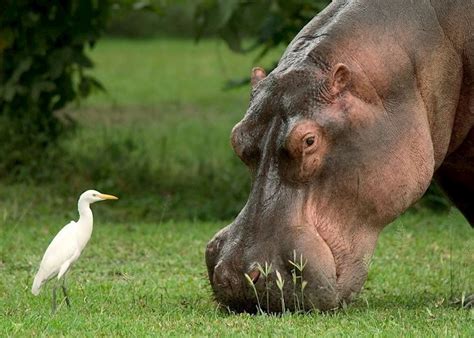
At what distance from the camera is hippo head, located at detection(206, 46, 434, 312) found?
4.96m

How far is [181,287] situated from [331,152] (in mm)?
1566

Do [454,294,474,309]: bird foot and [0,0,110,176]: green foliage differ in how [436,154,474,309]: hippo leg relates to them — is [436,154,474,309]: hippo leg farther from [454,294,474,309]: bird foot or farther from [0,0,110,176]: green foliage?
[0,0,110,176]: green foliage

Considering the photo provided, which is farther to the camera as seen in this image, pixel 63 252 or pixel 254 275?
pixel 63 252

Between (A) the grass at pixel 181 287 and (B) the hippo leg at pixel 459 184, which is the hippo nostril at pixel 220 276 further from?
(B) the hippo leg at pixel 459 184

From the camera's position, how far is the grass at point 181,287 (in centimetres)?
493

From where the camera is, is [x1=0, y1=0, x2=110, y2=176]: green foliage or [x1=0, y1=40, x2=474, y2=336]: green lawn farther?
[x1=0, y1=0, x2=110, y2=176]: green foliage

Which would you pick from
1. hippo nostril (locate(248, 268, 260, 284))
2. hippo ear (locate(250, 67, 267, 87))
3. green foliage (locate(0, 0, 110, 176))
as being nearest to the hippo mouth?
hippo nostril (locate(248, 268, 260, 284))

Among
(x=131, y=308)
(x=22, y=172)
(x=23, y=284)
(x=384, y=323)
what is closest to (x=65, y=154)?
(x=22, y=172)

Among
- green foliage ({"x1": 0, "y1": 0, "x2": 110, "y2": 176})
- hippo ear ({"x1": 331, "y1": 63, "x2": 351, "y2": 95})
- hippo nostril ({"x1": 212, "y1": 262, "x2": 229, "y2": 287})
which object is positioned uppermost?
hippo ear ({"x1": 331, "y1": 63, "x2": 351, "y2": 95})

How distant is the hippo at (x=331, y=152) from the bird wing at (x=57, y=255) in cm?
56

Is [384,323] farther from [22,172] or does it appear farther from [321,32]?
[22,172]

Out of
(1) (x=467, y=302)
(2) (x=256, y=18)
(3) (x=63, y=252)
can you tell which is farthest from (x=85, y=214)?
(2) (x=256, y=18)

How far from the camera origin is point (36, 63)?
9.77 m

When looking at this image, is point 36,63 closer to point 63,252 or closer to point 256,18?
point 256,18
